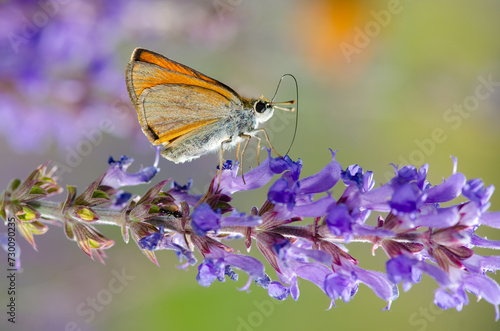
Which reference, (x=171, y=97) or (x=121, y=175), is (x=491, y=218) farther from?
(x=121, y=175)

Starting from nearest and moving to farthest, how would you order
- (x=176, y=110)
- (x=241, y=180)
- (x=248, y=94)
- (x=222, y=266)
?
1. (x=222, y=266)
2. (x=241, y=180)
3. (x=176, y=110)
4. (x=248, y=94)

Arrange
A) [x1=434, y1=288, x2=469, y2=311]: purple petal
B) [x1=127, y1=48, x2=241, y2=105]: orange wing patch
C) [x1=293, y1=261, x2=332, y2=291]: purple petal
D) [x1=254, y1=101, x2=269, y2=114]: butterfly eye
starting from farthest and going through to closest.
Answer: [x1=254, y1=101, x2=269, y2=114]: butterfly eye → [x1=127, y1=48, x2=241, y2=105]: orange wing patch → [x1=293, y1=261, x2=332, y2=291]: purple petal → [x1=434, y1=288, x2=469, y2=311]: purple petal

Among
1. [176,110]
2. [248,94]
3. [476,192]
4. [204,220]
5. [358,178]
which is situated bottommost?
[248,94]

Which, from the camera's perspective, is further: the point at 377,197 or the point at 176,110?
the point at 176,110

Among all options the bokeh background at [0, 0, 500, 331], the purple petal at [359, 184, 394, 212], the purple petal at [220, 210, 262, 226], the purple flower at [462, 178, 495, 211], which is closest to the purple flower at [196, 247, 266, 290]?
the purple petal at [220, 210, 262, 226]

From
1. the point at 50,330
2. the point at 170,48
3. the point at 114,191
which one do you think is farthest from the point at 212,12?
the point at 50,330

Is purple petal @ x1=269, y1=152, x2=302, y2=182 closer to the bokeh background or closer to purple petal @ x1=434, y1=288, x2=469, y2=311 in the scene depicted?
purple petal @ x1=434, y1=288, x2=469, y2=311

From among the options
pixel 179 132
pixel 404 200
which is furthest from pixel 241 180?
pixel 404 200

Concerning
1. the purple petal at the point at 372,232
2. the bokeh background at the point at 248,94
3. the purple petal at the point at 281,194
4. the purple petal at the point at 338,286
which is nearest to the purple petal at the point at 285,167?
the purple petal at the point at 281,194
